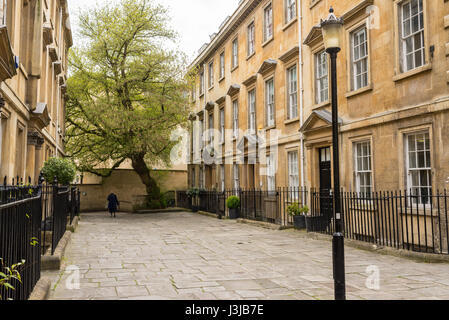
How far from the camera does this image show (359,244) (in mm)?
9750

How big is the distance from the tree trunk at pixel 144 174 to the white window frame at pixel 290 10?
11.7 metres

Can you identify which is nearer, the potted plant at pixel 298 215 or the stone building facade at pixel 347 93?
the stone building facade at pixel 347 93

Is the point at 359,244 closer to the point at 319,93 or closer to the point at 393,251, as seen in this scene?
the point at 393,251

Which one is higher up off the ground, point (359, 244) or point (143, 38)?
point (143, 38)

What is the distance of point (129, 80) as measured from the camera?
2158 cm

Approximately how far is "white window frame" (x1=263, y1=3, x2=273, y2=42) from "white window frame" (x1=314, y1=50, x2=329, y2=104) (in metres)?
4.49

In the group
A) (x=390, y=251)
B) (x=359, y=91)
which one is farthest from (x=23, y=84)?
(x=390, y=251)

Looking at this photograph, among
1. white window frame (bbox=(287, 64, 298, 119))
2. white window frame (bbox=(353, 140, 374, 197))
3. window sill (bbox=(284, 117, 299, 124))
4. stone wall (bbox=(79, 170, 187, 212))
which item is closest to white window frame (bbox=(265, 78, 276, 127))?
white window frame (bbox=(287, 64, 298, 119))

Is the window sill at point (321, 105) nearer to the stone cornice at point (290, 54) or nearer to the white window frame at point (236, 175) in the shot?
the stone cornice at point (290, 54)

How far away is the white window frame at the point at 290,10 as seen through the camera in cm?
1600

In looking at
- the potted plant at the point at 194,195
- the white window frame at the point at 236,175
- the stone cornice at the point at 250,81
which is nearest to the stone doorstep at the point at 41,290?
the stone cornice at the point at 250,81

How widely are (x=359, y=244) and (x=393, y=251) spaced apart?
109 cm

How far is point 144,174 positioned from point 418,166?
18.1 meters
